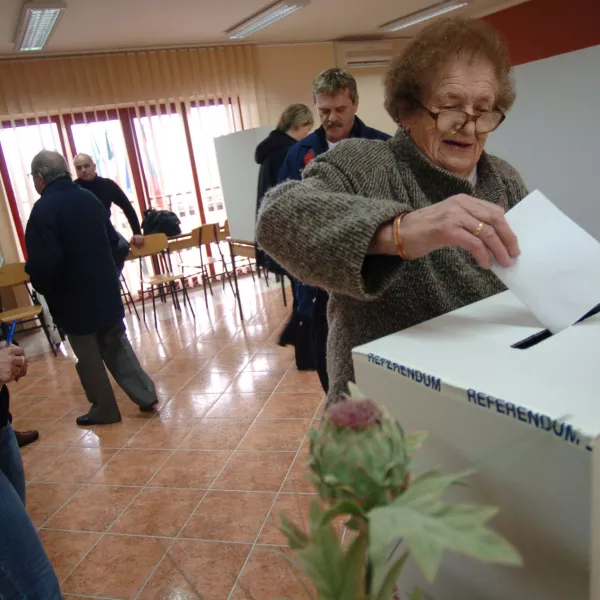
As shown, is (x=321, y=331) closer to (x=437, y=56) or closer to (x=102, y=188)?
(x=437, y=56)

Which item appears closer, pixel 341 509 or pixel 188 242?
pixel 341 509

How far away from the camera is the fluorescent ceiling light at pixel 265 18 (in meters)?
5.23

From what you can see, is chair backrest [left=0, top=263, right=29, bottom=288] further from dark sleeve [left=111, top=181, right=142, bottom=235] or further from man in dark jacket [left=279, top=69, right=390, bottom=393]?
man in dark jacket [left=279, top=69, right=390, bottom=393]

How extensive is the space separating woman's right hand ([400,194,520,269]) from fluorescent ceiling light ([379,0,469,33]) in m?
6.84

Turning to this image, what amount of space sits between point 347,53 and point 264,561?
24.5ft

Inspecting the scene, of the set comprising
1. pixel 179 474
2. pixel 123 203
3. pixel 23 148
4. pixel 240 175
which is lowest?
pixel 179 474

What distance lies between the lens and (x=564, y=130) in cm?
194

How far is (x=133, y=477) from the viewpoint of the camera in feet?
8.78

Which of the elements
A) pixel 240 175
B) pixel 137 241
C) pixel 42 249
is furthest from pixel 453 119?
pixel 137 241

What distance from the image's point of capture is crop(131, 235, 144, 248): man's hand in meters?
5.37

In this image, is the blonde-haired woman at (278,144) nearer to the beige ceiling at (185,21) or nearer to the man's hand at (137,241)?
the beige ceiling at (185,21)

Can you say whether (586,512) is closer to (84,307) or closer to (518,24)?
(84,307)

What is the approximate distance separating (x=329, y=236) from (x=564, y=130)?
5.48 ft

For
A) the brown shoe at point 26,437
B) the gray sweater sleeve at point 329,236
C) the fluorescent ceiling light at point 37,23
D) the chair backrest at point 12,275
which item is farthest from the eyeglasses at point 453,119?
the chair backrest at point 12,275
